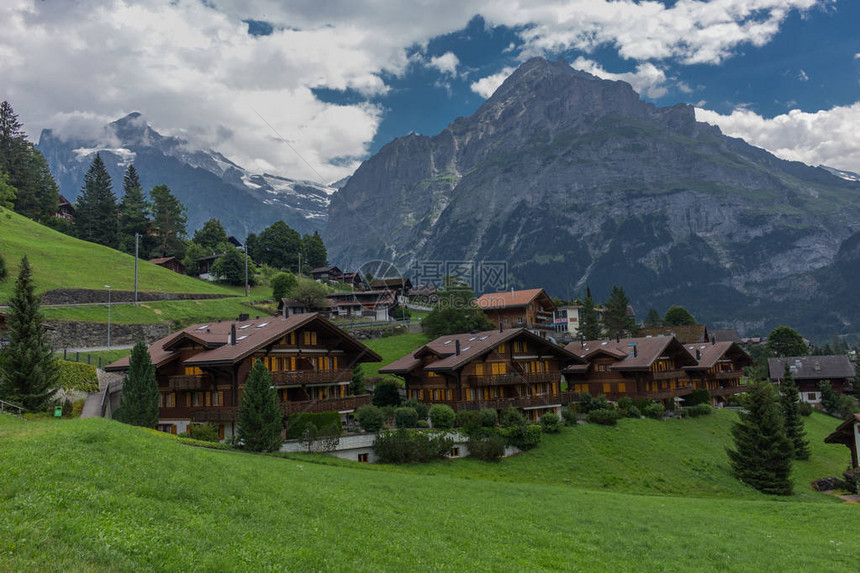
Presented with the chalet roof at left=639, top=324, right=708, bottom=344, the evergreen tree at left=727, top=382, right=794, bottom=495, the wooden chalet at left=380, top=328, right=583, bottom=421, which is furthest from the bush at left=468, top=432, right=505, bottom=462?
the chalet roof at left=639, top=324, right=708, bottom=344

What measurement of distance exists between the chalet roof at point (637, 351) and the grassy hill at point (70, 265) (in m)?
67.5

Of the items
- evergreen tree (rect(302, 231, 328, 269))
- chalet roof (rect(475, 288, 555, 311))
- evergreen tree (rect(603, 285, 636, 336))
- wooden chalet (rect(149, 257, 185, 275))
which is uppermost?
evergreen tree (rect(302, 231, 328, 269))

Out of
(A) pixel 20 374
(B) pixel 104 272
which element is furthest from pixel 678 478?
(B) pixel 104 272

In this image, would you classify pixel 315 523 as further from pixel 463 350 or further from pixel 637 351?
pixel 637 351

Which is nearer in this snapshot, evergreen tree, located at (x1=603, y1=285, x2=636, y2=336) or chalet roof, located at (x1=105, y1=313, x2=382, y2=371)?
chalet roof, located at (x1=105, y1=313, x2=382, y2=371)

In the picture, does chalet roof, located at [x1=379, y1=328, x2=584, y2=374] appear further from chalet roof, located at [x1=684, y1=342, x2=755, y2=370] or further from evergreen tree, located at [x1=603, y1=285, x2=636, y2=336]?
evergreen tree, located at [x1=603, y1=285, x2=636, y2=336]

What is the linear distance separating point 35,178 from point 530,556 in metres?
136

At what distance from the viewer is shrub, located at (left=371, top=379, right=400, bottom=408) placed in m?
55.8

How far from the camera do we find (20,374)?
35281 millimetres

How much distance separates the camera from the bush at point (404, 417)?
4403cm

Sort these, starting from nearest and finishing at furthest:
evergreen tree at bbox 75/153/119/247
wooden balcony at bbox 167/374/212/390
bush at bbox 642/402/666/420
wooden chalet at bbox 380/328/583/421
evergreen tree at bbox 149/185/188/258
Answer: wooden balcony at bbox 167/374/212/390, wooden chalet at bbox 380/328/583/421, bush at bbox 642/402/666/420, evergreen tree at bbox 75/153/119/247, evergreen tree at bbox 149/185/188/258

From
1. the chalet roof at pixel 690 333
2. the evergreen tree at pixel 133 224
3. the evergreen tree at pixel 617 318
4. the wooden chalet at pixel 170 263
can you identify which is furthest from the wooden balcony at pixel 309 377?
the evergreen tree at pixel 133 224

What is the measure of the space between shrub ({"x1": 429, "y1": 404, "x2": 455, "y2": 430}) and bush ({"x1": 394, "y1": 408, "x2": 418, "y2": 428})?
5.68 ft

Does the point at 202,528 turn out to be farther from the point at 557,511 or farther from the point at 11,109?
the point at 11,109
